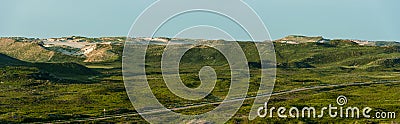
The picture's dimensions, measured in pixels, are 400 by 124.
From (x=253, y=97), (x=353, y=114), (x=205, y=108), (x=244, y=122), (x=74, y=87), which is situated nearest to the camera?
(x=244, y=122)

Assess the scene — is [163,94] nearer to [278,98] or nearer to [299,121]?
[278,98]

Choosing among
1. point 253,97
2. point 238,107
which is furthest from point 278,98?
point 238,107

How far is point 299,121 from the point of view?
11362cm

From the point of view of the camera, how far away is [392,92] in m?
178

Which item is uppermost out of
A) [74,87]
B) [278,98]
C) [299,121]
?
[74,87]

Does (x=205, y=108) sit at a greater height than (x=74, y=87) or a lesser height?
lesser

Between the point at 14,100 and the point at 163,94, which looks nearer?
the point at 14,100

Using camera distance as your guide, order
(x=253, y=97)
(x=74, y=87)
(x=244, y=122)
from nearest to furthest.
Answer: (x=244, y=122) → (x=253, y=97) → (x=74, y=87)

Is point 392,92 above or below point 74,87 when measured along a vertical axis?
below

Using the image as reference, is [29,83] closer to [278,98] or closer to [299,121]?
[278,98]

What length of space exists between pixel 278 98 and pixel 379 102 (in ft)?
94.4

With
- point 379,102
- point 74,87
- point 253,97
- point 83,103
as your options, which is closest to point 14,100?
point 83,103

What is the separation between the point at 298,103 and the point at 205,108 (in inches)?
990

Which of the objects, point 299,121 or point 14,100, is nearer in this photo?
point 299,121
